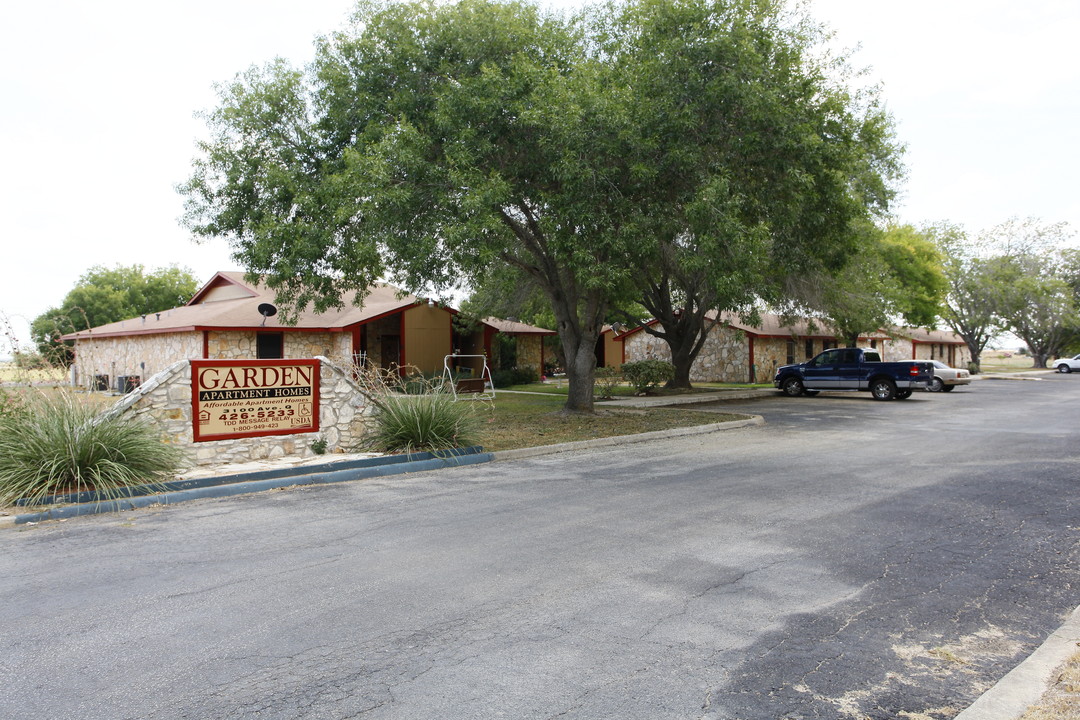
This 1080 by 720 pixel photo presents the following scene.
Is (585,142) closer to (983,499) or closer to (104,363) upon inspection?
(983,499)

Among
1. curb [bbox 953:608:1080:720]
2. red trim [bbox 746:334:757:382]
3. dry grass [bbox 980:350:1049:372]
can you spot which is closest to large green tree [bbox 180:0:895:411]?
curb [bbox 953:608:1080:720]

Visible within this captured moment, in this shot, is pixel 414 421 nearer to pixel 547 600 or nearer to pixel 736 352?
pixel 547 600

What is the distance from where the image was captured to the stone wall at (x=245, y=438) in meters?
10.4

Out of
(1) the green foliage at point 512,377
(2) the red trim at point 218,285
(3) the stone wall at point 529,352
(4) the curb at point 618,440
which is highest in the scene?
(2) the red trim at point 218,285

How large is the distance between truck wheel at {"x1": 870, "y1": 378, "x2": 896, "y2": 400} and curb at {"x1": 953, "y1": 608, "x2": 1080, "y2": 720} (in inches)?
915

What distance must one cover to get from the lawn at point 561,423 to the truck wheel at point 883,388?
378 inches

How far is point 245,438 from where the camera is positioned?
1123 centimetres

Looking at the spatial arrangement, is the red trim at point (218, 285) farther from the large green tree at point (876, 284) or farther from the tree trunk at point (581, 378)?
the large green tree at point (876, 284)

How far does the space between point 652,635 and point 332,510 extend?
5.00 m

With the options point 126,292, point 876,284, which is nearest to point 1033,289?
point 876,284

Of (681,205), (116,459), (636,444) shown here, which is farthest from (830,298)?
(116,459)

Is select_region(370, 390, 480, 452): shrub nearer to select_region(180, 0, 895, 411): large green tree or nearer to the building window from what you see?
select_region(180, 0, 895, 411): large green tree

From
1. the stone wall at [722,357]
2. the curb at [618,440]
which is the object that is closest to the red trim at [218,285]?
the curb at [618,440]

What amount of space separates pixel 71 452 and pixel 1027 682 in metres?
9.79
